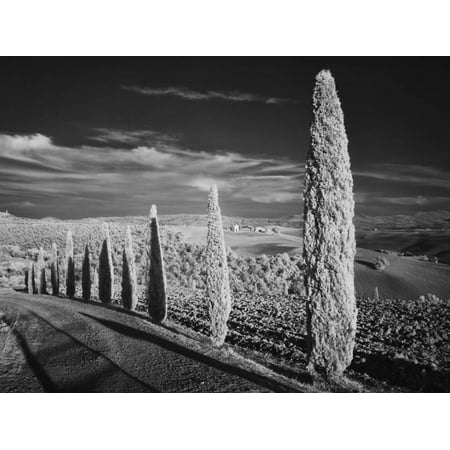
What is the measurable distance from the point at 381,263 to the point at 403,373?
58.7ft

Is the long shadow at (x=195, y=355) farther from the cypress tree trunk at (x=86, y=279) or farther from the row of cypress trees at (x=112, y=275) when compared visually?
the cypress tree trunk at (x=86, y=279)

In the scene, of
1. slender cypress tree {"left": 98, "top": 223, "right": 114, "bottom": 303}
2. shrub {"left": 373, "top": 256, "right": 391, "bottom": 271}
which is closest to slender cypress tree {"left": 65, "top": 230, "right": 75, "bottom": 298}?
slender cypress tree {"left": 98, "top": 223, "right": 114, "bottom": 303}

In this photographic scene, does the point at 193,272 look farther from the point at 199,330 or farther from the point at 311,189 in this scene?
the point at 311,189

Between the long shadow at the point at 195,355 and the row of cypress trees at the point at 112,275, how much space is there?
8.04ft

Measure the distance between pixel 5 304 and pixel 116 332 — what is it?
1029 centimetres

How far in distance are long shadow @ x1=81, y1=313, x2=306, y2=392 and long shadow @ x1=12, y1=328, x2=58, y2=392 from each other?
3065mm

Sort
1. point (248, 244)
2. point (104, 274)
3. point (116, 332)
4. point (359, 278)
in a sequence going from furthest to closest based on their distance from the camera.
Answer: point (248, 244)
point (359, 278)
point (104, 274)
point (116, 332)

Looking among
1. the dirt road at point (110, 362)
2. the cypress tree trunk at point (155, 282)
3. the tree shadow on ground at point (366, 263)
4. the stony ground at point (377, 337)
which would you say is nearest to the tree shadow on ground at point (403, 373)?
the stony ground at point (377, 337)

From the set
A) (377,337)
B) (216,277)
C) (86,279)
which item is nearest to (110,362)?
(216,277)

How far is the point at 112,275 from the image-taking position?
21.0m

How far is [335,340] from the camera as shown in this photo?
21.6 feet

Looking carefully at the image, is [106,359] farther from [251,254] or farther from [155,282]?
[251,254]

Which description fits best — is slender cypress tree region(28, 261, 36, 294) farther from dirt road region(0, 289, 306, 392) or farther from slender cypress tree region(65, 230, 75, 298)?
dirt road region(0, 289, 306, 392)

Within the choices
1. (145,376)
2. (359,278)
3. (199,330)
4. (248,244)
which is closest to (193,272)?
(248,244)
